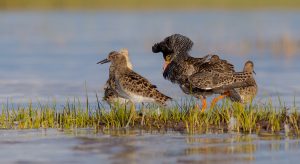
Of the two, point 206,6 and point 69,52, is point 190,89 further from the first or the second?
point 206,6

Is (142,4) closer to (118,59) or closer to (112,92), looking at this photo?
(112,92)

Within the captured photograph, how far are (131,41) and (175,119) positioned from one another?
1685 cm

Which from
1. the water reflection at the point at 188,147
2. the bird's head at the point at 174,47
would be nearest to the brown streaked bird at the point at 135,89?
the bird's head at the point at 174,47

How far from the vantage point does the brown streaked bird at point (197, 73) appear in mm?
12312

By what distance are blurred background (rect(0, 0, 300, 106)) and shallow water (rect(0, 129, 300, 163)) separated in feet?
6.71

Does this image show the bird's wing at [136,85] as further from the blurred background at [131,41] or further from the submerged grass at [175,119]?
the blurred background at [131,41]

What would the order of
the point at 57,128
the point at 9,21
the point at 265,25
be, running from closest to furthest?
the point at 57,128
the point at 265,25
the point at 9,21

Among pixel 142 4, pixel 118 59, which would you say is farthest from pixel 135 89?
pixel 142 4

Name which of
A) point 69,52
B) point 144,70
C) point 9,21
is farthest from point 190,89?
point 9,21

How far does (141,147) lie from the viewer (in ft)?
31.8

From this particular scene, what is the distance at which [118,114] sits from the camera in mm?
11305

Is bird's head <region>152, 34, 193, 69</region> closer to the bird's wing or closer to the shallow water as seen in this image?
the bird's wing

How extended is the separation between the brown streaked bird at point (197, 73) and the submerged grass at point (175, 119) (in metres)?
0.66

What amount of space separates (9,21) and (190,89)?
28.0m
